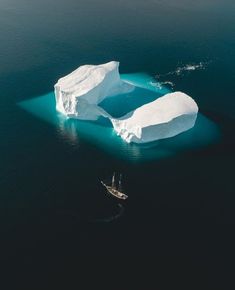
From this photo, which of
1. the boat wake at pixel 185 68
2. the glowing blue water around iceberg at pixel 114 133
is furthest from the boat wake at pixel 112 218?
the boat wake at pixel 185 68

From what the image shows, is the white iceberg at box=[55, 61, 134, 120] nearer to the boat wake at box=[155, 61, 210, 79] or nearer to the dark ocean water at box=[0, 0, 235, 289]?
the dark ocean water at box=[0, 0, 235, 289]

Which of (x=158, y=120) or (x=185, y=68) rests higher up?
(x=185, y=68)

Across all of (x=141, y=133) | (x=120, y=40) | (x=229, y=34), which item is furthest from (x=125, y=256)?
(x=229, y=34)

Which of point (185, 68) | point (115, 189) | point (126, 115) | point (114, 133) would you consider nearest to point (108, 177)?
point (115, 189)

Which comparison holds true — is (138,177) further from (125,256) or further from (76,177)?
(125,256)

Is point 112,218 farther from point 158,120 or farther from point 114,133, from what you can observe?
point 158,120

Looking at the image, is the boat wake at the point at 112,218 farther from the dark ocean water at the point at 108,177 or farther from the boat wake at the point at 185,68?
the boat wake at the point at 185,68
